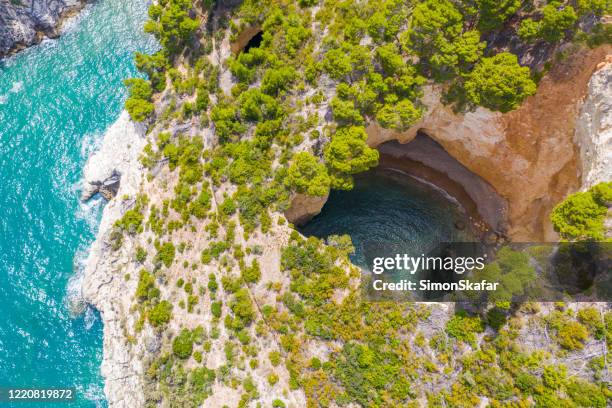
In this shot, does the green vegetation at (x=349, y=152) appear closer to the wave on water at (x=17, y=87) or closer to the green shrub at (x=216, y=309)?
the green shrub at (x=216, y=309)

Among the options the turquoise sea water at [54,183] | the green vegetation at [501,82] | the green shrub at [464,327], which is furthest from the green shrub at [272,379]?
the green vegetation at [501,82]

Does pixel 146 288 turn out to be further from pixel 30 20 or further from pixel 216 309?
pixel 30 20

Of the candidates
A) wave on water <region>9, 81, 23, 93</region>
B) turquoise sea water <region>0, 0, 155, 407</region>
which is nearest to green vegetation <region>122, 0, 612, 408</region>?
turquoise sea water <region>0, 0, 155, 407</region>

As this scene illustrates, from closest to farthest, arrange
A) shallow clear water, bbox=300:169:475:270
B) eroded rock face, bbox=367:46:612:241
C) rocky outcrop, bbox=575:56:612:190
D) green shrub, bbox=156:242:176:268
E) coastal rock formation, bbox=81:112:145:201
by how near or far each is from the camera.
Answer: rocky outcrop, bbox=575:56:612:190 < eroded rock face, bbox=367:46:612:241 < green shrub, bbox=156:242:176:268 < coastal rock formation, bbox=81:112:145:201 < shallow clear water, bbox=300:169:475:270

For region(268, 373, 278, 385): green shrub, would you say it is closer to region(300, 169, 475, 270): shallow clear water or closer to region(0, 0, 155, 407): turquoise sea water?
region(300, 169, 475, 270): shallow clear water

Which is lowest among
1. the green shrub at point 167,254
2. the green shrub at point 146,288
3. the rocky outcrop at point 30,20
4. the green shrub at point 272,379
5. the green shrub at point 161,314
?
the green shrub at point 272,379
